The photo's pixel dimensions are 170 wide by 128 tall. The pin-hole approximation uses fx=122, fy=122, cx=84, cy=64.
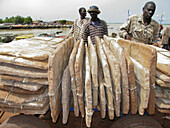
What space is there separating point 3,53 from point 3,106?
66 cm

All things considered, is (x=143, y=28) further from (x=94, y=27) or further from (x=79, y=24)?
(x=79, y=24)

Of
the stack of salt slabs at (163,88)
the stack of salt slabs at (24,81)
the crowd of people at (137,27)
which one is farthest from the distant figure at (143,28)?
the stack of salt slabs at (24,81)

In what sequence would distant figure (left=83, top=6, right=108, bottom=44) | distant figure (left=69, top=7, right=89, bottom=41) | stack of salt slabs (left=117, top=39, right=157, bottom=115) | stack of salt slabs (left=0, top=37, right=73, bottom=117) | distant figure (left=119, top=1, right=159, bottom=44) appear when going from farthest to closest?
distant figure (left=69, top=7, right=89, bottom=41) → distant figure (left=83, top=6, right=108, bottom=44) → distant figure (left=119, top=1, right=159, bottom=44) → stack of salt slabs (left=0, top=37, right=73, bottom=117) → stack of salt slabs (left=117, top=39, right=157, bottom=115)

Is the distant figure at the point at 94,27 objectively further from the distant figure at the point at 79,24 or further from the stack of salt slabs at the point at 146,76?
the stack of salt slabs at the point at 146,76

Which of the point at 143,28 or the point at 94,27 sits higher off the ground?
the point at 94,27

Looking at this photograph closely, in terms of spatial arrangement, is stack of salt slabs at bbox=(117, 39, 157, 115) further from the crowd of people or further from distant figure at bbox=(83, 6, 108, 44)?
A: distant figure at bbox=(83, 6, 108, 44)

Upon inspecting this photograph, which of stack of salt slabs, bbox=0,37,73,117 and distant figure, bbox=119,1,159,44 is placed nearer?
stack of salt slabs, bbox=0,37,73,117

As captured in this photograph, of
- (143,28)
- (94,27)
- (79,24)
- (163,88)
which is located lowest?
(163,88)

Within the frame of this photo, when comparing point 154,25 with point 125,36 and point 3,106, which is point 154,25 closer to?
point 125,36

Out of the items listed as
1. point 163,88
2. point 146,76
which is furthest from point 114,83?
point 163,88

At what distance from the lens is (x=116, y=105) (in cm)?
131

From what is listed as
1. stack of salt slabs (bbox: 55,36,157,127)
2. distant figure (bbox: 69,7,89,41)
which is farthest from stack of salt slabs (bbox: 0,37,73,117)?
distant figure (bbox: 69,7,89,41)

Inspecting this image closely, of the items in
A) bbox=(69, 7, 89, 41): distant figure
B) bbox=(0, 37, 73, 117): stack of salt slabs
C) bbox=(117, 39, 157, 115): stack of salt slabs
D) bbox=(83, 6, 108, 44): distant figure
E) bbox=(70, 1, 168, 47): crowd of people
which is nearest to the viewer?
bbox=(117, 39, 157, 115): stack of salt slabs

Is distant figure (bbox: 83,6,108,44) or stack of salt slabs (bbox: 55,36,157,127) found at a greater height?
distant figure (bbox: 83,6,108,44)
